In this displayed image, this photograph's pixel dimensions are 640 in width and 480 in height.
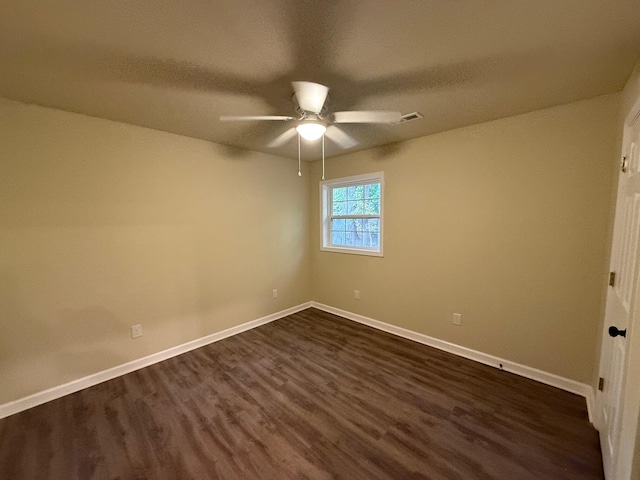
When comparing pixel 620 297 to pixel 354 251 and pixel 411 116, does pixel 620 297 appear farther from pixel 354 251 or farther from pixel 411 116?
pixel 354 251

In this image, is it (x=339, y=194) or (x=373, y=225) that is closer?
A: (x=373, y=225)

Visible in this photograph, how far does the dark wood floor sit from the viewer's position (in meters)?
1.47

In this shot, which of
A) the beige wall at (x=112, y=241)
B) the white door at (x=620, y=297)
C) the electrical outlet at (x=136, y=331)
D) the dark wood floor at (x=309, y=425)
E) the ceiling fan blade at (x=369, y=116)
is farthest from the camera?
the electrical outlet at (x=136, y=331)

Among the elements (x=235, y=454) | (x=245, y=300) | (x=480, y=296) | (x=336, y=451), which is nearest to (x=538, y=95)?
(x=480, y=296)

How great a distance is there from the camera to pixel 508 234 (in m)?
2.28

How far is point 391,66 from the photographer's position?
1.49 m

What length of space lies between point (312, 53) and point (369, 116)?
1.64ft

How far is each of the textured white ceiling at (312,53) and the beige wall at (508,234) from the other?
13.5 inches

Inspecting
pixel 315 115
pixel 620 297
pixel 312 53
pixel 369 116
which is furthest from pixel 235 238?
pixel 620 297

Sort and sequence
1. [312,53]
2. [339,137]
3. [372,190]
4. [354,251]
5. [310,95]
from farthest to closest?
[354,251] < [372,190] < [339,137] < [310,95] < [312,53]

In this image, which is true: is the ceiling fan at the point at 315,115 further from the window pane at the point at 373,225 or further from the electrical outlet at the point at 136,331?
the electrical outlet at the point at 136,331

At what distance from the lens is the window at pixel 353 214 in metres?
3.35

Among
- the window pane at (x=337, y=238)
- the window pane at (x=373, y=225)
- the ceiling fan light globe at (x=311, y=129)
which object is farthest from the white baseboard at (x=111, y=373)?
the ceiling fan light globe at (x=311, y=129)

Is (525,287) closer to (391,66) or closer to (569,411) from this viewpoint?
(569,411)
